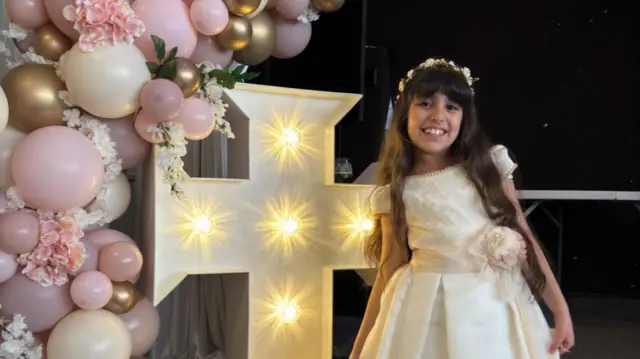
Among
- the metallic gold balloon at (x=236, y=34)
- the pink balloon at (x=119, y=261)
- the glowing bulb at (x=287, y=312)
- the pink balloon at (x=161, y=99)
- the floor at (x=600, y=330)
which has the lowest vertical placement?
the floor at (x=600, y=330)

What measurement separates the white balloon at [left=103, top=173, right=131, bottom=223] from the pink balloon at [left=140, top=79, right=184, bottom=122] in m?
0.24

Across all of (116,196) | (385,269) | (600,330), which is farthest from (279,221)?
(600,330)

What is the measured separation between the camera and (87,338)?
1.40m

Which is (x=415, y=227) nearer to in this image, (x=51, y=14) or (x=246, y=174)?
(x=246, y=174)

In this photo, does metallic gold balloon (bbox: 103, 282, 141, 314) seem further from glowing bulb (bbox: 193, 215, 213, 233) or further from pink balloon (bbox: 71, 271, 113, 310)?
glowing bulb (bbox: 193, 215, 213, 233)

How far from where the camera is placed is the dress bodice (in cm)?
158

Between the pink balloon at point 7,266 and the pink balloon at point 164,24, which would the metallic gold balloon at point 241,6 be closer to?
the pink balloon at point 164,24

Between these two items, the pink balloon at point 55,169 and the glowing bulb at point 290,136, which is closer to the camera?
the pink balloon at point 55,169

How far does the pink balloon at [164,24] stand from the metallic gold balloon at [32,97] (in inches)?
9.1

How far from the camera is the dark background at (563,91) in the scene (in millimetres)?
3721

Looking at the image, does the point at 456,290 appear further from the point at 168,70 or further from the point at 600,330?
the point at 600,330

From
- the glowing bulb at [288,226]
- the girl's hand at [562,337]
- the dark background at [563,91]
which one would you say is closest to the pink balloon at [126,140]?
the glowing bulb at [288,226]

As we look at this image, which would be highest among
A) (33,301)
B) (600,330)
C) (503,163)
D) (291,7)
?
(291,7)

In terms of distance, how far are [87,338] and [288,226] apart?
635mm
